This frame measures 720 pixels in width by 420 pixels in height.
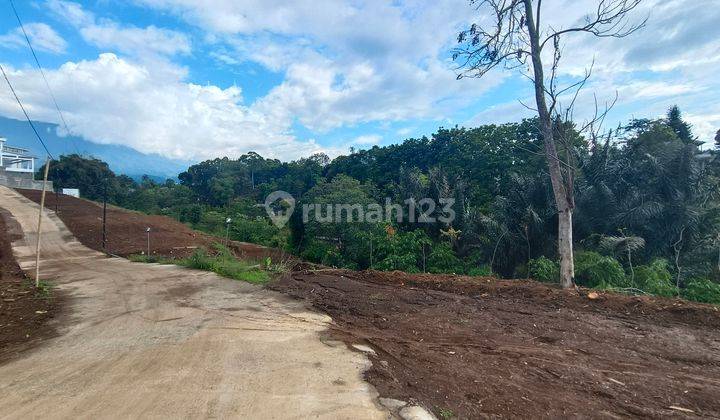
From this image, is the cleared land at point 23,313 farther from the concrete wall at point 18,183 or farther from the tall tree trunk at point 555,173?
the concrete wall at point 18,183

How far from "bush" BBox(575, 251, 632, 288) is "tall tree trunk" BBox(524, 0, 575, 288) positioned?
114 cm

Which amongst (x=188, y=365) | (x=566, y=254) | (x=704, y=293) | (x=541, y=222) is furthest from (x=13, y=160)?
(x=704, y=293)

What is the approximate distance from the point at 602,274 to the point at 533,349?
5.11m

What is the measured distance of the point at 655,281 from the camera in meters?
7.42

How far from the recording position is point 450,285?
7.14 metres

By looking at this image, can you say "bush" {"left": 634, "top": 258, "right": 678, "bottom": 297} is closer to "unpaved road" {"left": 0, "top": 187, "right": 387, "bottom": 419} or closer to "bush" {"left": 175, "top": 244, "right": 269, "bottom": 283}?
"unpaved road" {"left": 0, "top": 187, "right": 387, "bottom": 419}

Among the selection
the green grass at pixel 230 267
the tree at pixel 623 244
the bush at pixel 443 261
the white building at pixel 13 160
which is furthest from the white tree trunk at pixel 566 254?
the white building at pixel 13 160

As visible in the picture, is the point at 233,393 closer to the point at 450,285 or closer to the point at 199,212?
the point at 450,285

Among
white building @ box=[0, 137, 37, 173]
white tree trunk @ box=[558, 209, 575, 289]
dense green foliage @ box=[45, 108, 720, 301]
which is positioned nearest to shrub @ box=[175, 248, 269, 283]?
dense green foliage @ box=[45, 108, 720, 301]

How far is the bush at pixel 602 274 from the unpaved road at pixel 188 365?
6098 millimetres

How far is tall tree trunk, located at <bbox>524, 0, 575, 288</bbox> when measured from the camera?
696 centimetres

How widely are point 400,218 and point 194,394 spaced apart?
47.9 ft

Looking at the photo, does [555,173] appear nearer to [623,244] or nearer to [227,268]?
[623,244]

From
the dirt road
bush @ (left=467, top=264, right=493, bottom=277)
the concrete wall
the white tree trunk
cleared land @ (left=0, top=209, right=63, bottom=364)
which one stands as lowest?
bush @ (left=467, top=264, right=493, bottom=277)
